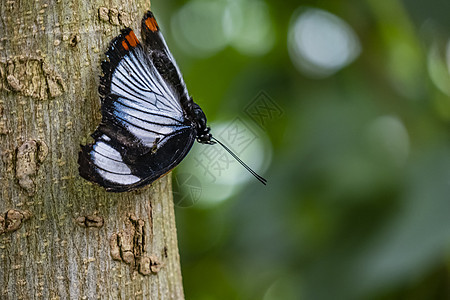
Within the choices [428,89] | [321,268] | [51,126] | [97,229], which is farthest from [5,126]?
[428,89]

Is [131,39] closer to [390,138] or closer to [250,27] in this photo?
[390,138]

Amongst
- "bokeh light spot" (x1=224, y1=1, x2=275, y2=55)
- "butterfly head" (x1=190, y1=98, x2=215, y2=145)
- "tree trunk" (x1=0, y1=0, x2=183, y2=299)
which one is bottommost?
"bokeh light spot" (x1=224, y1=1, x2=275, y2=55)

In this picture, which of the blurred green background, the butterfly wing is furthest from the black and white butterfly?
the blurred green background

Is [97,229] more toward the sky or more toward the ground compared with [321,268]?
more toward the sky

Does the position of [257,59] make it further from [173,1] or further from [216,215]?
[216,215]

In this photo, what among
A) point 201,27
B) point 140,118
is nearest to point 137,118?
point 140,118

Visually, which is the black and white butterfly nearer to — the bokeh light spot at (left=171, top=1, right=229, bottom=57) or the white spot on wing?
the white spot on wing

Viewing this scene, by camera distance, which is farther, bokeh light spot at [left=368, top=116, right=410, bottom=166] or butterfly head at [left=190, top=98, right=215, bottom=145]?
bokeh light spot at [left=368, top=116, right=410, bottom=166]
